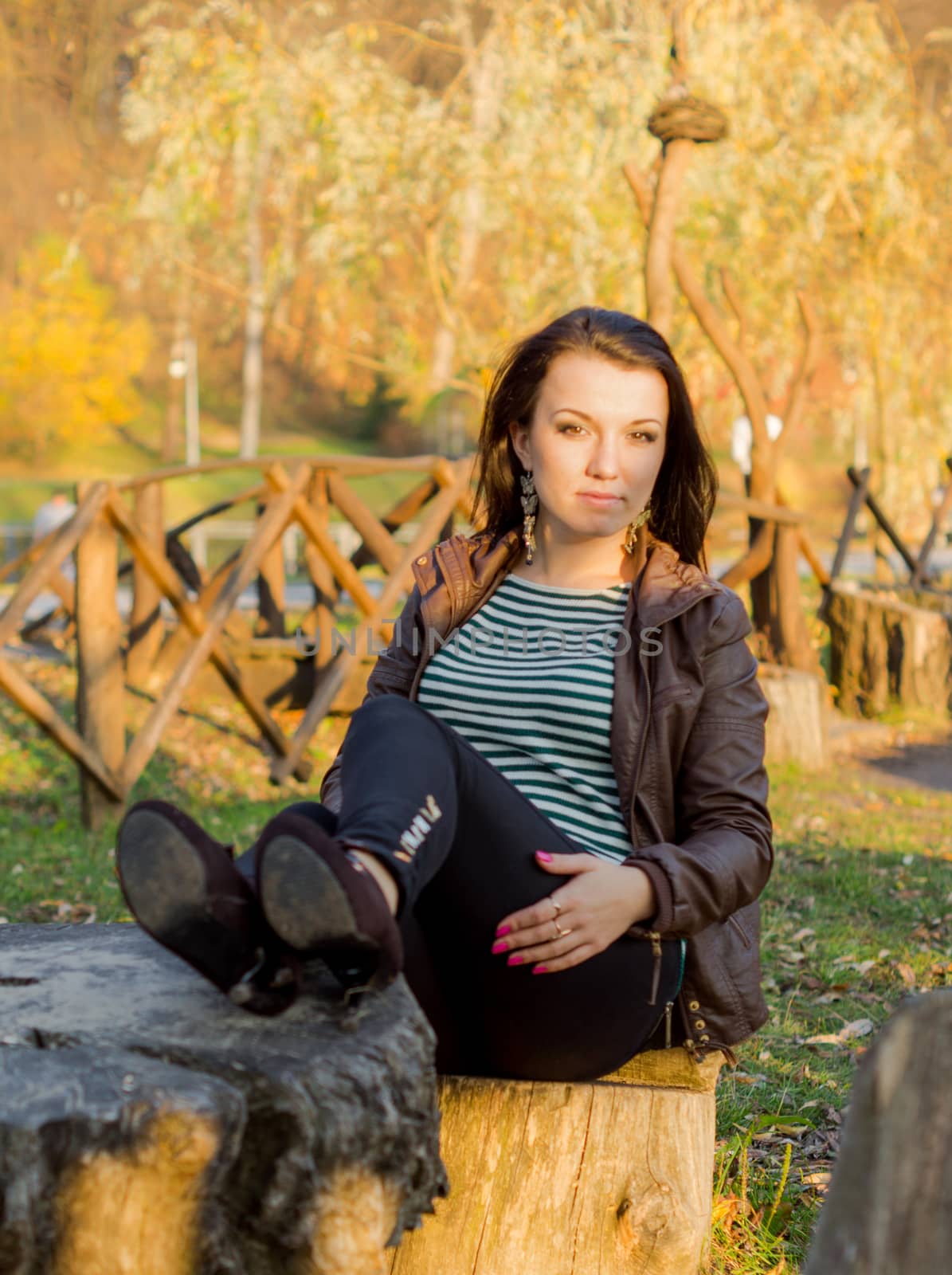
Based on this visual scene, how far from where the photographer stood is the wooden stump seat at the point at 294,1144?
154cm

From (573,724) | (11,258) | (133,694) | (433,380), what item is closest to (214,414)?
(11,258)

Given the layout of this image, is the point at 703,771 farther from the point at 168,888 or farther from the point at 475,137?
the point at 475,137

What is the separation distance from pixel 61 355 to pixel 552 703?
36.8 meters

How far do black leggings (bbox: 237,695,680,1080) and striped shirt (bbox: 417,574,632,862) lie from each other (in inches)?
5.2

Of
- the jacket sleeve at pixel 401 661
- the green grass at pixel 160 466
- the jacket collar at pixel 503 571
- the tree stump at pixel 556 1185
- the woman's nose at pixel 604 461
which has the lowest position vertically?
the green grass at pixel 160 466

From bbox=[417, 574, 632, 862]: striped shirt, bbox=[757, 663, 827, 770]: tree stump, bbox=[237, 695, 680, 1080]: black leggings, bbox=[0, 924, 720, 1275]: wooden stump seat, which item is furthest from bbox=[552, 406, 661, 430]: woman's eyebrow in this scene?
bbox=[757, 663, 827, 770]: tree stump

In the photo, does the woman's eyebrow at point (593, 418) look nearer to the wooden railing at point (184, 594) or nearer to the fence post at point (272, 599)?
the wooden railing at point (184, 594)

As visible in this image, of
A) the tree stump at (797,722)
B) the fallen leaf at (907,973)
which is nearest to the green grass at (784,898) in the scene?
the fallen leaf at (907,973)

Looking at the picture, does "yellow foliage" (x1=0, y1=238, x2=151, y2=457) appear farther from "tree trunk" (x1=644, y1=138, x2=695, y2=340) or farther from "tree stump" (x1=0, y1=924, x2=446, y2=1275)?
"tree stump" (x1=0, y1=924, x2=446, y2=1275)

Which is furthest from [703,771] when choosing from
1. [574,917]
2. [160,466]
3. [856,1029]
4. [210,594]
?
[160,466]

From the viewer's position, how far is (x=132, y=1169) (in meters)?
1.55

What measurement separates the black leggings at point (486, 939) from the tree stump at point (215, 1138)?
0.66 ft

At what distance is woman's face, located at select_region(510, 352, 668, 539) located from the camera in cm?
240

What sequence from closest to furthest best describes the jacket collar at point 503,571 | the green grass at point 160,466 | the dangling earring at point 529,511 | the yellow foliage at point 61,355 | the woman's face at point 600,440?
1. the jacket collar at point 503,571
2. the woman's face at point 600,440
3. the dangling earring at point 529,511
4. the green grass at point 160,466
5. the yellow foliage at point 61,355
